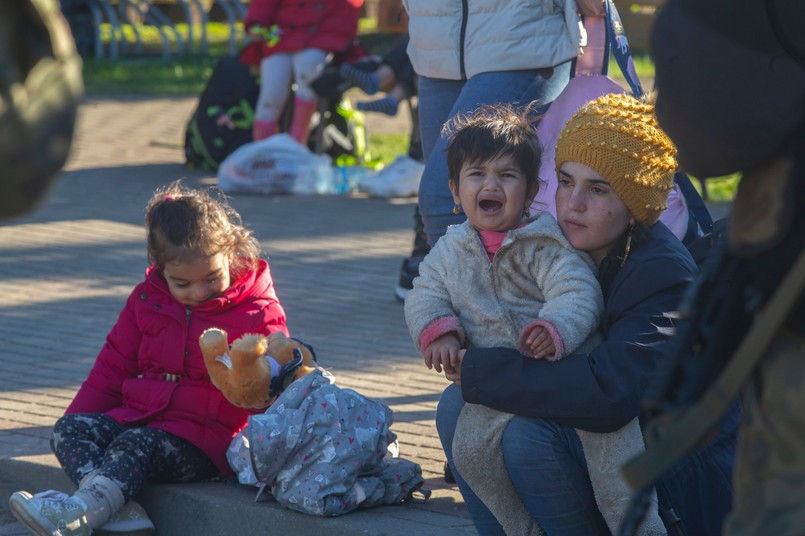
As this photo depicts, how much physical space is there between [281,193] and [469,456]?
20.6 ft

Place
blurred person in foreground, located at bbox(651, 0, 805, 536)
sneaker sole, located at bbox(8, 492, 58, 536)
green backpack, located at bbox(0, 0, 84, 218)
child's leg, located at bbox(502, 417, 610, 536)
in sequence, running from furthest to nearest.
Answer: sneaker sole, located at bbox(8, 492, 58, 536), child's leg, located at bbox(502, 417, 610, 536), blurred person in foreground, located at bbox(651, 0, 805, 536), green backpack, located at bbox(0, 0, 84, 218)

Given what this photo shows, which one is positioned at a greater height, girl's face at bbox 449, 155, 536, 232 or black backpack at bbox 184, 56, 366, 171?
girl's face at bbox 449, 155, 536, 232

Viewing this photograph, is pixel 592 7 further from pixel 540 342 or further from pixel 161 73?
pixel 161 73

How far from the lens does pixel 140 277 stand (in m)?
6.82

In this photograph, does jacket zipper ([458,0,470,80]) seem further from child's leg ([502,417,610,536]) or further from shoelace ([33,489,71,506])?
shoelace ([33,489,71,506])

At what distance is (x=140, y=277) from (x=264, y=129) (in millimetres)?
3142

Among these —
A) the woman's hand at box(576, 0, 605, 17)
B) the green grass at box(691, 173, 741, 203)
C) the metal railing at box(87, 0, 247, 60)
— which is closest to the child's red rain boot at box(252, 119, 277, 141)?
the green grass at box(691, 173, 741, 203)

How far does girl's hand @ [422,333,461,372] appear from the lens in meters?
3.19

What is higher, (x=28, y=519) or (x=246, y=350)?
(x=246, y=350)

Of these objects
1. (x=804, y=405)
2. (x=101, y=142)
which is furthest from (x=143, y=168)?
(x=804, y=405)

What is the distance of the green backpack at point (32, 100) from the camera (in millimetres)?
1621

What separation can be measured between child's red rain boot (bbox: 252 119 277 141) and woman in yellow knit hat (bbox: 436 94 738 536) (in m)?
6.57

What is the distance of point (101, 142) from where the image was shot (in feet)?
37.1

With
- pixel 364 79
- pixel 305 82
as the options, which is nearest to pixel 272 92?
pixel 305 82
